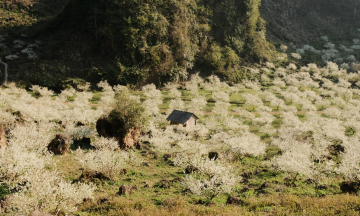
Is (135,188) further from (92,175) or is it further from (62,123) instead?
(62,123)

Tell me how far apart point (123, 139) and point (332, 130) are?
45.4 metres

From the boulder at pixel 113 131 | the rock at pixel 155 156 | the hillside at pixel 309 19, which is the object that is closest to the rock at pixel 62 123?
the boulder at pixel 113 131

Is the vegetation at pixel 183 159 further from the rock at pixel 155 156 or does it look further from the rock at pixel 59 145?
the rock at pixel 59 145

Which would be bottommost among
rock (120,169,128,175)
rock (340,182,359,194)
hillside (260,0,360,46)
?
rock (120,169,128,175)

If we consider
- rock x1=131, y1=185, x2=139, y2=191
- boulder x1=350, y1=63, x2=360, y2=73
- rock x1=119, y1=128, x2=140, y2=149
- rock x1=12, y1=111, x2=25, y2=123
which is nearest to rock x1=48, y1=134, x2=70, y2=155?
rock x1=119, y1=128, x2=140, y2=149

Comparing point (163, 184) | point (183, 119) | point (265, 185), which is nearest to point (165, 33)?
point (183, 119)

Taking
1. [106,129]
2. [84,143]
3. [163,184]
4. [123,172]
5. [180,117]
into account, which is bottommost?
[123,172]

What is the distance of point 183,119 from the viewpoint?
5122cm

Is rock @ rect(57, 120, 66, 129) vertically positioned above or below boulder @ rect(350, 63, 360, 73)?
below

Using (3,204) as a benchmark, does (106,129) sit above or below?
below

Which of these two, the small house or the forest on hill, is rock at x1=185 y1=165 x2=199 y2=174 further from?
the forest on hill

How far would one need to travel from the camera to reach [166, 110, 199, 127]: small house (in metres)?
50.8

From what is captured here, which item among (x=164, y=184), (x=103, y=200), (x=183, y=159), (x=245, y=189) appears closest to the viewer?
(x=103, y=200)

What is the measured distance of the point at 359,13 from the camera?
153500mm
